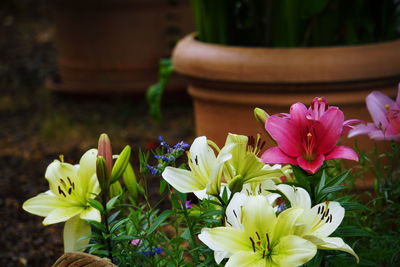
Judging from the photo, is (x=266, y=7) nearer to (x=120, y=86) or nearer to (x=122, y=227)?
(x=122, y=227)

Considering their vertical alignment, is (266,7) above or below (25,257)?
above

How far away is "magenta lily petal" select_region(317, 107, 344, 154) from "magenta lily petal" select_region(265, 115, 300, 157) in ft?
0.10

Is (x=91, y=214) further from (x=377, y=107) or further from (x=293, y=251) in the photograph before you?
(x=377, y=107)

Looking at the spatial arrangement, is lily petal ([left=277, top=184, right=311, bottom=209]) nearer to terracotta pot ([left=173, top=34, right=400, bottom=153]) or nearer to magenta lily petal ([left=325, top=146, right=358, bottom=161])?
magenta lily petal ([left=325, top=146, right=358, bottom=161])

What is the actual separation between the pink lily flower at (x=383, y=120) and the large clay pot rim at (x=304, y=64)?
56 cm

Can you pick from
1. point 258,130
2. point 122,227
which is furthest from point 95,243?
point 258,130

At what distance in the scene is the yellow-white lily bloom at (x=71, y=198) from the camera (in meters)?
0.98

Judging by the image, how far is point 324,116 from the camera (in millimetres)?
875

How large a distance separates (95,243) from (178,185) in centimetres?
22

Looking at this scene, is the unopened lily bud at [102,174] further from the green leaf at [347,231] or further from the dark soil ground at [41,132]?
A: the dark soil ground at [41,132]

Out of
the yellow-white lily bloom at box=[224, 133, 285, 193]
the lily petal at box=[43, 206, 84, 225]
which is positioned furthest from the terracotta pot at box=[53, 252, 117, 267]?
the yellow-white lily bloom at box=[224, 133, 285, 193]

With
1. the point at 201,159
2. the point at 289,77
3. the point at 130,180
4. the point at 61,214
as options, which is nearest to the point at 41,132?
the point at 289,77

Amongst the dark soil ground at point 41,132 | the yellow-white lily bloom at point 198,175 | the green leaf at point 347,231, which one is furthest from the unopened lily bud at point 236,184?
the dark soil ground at point 41,132

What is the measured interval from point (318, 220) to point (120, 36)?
279cm
